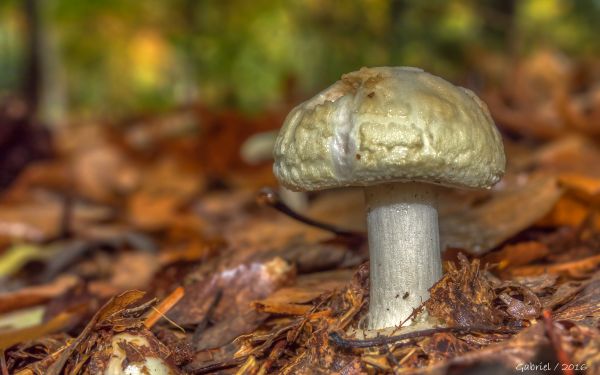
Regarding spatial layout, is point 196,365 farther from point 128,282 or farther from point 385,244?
point 128,282

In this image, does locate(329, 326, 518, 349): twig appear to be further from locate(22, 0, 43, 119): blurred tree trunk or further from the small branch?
locate(22, 0, 43, 119): blurred tree trunk

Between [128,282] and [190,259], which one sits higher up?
[190,259]

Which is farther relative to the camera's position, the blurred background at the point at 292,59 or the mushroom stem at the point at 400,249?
the blurred background at the point at 292,59

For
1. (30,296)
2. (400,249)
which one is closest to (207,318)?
(400,249)

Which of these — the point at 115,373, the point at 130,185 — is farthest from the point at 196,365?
the point at 130,185

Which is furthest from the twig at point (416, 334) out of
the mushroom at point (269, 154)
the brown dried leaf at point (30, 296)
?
the mushroom at point (269, 154)

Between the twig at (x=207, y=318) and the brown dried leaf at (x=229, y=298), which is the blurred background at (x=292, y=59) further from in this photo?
the twig at (x=207, y=318)

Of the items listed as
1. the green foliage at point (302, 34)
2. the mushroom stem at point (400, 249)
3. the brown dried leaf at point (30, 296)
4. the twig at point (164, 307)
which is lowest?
the brown dried leaf at point (30, 296)
